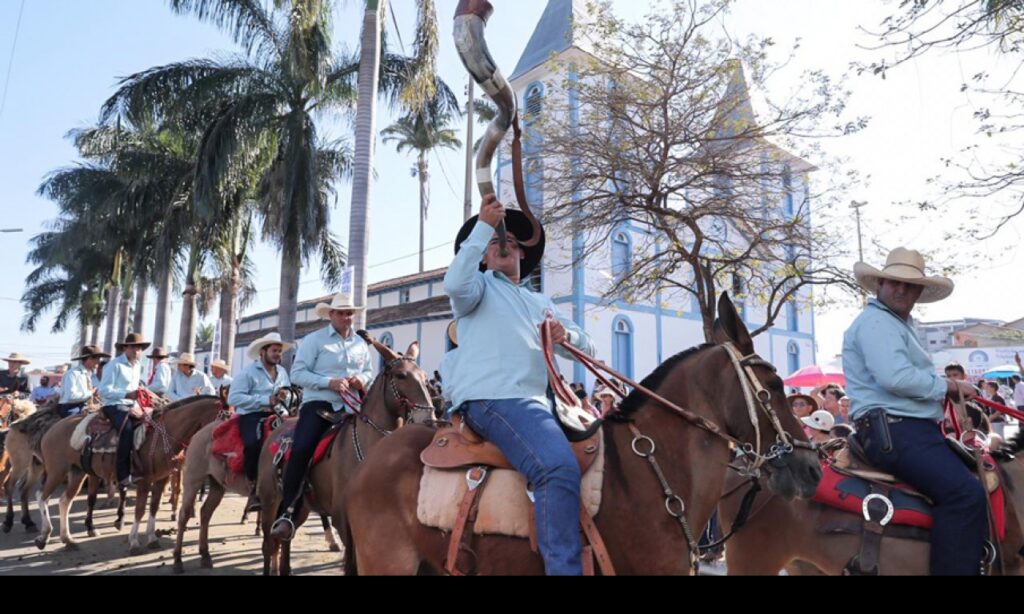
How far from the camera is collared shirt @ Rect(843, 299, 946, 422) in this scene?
146 inches

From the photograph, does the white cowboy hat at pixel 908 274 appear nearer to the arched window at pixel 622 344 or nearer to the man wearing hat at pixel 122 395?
the man wearing hat at pixel 122 395

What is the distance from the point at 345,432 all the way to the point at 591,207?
895 cm

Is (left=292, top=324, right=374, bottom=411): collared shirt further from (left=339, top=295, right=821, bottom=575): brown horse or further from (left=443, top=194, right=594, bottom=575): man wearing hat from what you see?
(left=443, top=194, right=594, bottom=575): man wearing hat

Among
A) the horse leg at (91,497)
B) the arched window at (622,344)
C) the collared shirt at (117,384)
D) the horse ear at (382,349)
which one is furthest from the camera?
the arched window at (622,344)

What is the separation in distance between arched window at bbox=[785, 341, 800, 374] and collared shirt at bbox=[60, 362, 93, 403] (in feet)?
101

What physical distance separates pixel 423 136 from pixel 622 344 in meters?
13.0

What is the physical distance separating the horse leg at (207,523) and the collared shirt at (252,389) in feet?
3.91

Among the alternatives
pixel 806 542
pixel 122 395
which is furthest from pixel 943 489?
pixel 122 395

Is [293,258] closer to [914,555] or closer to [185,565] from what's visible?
[185,565]

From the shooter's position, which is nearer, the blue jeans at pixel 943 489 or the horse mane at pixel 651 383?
the horse mane at pixel 651 383

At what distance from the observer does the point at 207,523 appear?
26.0ft

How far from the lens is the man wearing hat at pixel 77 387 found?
11.4m

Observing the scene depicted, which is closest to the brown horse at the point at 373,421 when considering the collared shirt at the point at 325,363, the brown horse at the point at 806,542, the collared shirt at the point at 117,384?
the collared shirt at the point at 325,363

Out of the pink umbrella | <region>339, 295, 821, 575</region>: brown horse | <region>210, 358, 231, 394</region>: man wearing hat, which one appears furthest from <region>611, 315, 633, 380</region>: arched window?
<region>339, 295, 821, 575</region>: brown horse
